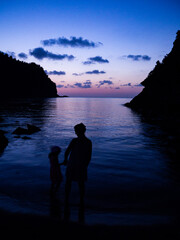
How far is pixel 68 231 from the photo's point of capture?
3.93 meters

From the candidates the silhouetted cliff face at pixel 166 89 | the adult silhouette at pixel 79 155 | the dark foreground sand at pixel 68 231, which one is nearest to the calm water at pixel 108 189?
the dark foreground sand at pixel 68 231

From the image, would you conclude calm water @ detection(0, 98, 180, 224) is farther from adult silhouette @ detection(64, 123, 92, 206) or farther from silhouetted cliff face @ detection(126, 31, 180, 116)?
silhouetted cliff face @ detection(126, 31, 180, 116)

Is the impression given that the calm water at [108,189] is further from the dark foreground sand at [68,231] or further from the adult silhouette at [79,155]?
the adult silhouette at [79,155]

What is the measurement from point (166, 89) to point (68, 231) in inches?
2415

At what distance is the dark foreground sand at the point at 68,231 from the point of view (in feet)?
12.3

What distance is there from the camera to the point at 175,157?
1290cm

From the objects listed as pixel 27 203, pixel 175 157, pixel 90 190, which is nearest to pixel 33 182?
pixel 27 203

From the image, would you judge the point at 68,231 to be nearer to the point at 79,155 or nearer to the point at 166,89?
the point at 79,155

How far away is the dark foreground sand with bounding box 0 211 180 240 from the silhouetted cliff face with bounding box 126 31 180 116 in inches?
1863

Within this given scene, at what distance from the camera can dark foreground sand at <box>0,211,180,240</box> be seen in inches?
148

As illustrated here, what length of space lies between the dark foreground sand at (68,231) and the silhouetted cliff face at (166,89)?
47.3 metres

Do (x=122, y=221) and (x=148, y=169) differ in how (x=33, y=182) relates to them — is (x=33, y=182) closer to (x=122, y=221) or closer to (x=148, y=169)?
(x=122, y=221)

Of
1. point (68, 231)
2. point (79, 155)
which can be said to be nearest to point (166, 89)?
point (79, 155)

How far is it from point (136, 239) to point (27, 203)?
12.7 feet
